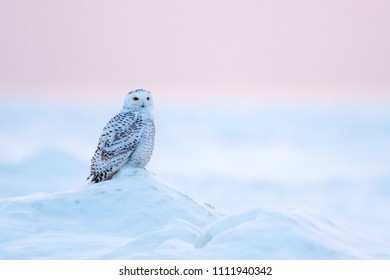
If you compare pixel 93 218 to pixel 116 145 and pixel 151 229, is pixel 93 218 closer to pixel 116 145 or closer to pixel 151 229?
pixel 151 229

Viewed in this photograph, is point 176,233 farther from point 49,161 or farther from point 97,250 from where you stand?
point 49,161

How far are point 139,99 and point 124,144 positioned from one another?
2.14 ft

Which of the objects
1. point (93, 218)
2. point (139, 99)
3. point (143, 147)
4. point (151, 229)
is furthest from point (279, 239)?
point (139, 99)

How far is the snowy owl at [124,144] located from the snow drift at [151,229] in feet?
0.73

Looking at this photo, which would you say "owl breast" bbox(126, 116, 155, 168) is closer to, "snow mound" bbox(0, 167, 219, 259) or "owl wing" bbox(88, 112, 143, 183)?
"owl wing" bbox(88, 112, 143, 183)

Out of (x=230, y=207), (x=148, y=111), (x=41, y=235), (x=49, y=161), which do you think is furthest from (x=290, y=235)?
(x=49, y=161)

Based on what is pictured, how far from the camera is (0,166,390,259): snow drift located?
6.18 meters

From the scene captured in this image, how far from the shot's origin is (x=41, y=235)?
7168 mm

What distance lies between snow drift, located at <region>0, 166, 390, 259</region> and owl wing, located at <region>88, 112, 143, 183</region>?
0.21m

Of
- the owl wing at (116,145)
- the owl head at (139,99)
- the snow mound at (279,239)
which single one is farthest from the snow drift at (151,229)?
the owl head at (139,99)

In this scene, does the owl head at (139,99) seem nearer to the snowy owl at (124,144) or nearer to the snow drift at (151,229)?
the snowy owl at (124,144)

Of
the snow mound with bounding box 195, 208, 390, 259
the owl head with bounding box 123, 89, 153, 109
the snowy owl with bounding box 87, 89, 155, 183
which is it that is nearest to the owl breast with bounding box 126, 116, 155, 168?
the snowy owl with bounding box 87, 89, 155, 183

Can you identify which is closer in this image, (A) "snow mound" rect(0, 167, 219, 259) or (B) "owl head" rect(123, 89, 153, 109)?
(A) "snow mound" rect(0, 167, 219, 259)

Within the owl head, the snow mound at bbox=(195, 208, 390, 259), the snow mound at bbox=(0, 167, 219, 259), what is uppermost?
the owl head
